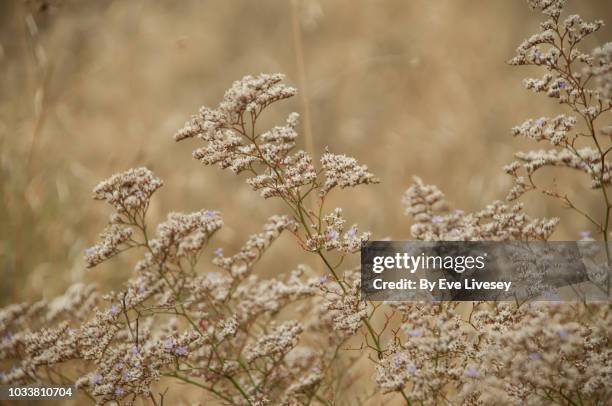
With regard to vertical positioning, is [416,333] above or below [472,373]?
above

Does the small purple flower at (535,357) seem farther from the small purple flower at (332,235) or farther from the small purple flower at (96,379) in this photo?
the small purple flower at (96,379)

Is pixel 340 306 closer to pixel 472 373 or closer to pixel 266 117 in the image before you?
pixel 472 373

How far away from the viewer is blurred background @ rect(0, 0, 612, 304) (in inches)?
181

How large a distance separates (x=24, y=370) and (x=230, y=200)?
3.10 meters

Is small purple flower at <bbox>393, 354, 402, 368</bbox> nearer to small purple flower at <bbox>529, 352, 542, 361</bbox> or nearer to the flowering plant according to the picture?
the flowering plant

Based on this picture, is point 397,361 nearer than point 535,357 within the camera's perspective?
No

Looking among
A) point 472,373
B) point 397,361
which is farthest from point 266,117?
point 472,373

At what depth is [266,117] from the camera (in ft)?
20.5

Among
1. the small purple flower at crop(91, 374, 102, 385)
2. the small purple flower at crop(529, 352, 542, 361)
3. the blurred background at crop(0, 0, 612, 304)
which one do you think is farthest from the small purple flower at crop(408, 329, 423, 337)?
the blurred background at crop(0, 0, 612, 304)

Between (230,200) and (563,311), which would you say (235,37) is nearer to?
(230,200)

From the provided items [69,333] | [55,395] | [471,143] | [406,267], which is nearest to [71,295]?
[55,395]

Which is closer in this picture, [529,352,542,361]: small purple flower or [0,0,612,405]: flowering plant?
[529,352,542,361]: small purple flower

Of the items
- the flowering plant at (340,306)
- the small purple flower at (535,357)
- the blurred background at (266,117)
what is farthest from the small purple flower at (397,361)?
the blurred background at (266,117)

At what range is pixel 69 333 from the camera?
224 centimetres
